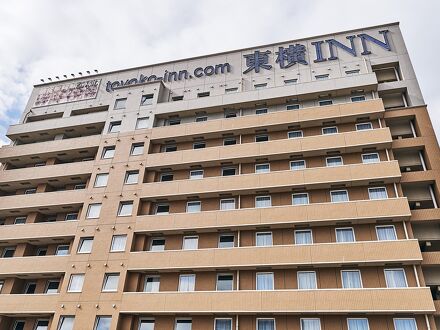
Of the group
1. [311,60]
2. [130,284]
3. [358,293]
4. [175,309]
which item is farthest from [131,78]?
[358,293]

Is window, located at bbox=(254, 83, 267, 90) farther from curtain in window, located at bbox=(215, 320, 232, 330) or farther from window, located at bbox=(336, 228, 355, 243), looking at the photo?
curtain in window, located at bbox=(215, 320, 232, 330)

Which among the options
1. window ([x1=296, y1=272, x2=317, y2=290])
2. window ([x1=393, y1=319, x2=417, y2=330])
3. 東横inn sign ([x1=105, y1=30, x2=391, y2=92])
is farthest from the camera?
東横inn sign ([x1=105, y1=30, x2=391, y2=92])

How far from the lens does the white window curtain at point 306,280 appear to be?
2694 centimetres

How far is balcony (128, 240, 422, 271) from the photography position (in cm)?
2564

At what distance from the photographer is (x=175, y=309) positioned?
27.5m

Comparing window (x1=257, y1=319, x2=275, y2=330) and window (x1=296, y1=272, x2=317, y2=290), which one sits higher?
window (x1=296, y1=272, x2=317, y2=290)

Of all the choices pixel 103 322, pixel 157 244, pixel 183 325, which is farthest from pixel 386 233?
pixel 103 322

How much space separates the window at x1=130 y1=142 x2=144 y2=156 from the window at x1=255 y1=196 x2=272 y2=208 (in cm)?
1298

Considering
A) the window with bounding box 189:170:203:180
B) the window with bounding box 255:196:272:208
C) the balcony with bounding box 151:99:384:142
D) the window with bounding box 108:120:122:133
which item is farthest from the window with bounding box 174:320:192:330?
the window with bounding box 108:120:122:133

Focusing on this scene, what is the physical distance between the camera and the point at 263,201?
32.0m

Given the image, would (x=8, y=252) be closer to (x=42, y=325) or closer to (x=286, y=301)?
(x=42, y=325)

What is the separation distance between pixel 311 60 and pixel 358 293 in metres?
24.6

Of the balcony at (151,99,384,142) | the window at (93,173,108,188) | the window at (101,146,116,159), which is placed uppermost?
the balcony at (151,99,384,142)

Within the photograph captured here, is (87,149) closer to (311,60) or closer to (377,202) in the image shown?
(311,60)
